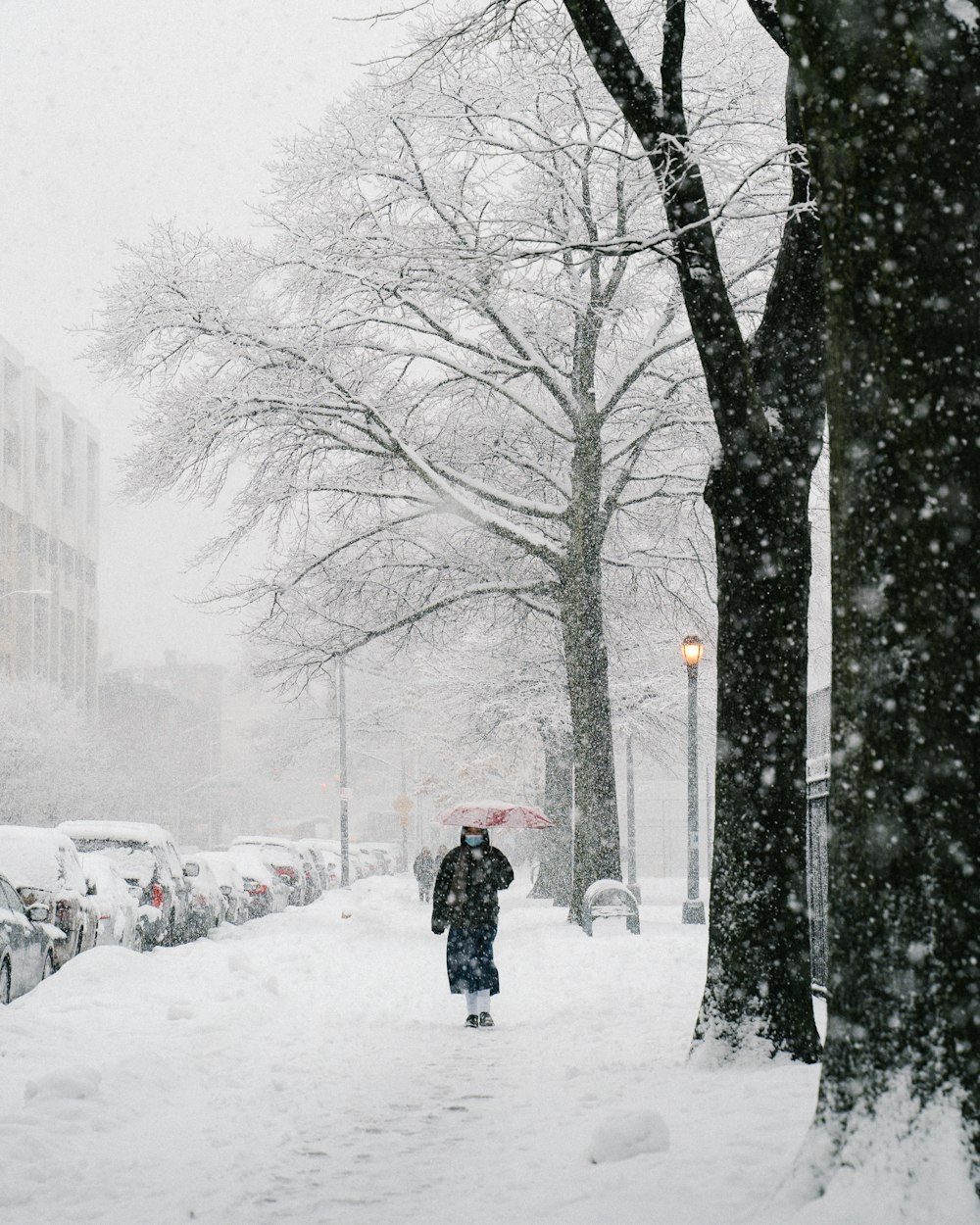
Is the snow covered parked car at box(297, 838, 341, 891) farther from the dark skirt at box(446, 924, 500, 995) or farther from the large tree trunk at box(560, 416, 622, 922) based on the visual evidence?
the dark skirt at box(446, 924, 500, 995)

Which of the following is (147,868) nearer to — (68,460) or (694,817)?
(694,817)

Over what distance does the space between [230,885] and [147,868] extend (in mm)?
6839

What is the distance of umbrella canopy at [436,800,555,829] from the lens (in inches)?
893

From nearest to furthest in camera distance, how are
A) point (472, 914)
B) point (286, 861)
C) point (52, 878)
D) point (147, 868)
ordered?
point (472, 914), point (52, 878), point (147, 868), point (286, 861)

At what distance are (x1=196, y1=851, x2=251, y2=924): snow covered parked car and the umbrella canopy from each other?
410cm

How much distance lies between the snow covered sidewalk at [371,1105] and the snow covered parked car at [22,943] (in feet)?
1.00

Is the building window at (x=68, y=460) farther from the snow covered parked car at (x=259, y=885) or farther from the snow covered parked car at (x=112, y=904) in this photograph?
the snow covered parked car at (x=112, y=904)

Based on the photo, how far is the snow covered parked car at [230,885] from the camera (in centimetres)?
2408

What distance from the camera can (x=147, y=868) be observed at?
18156 millimetres

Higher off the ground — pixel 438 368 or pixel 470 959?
pixel 438 368

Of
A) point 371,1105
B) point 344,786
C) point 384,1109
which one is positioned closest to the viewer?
point 384,1109

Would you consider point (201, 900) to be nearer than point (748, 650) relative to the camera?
No

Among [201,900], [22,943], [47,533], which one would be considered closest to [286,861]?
[201,900]

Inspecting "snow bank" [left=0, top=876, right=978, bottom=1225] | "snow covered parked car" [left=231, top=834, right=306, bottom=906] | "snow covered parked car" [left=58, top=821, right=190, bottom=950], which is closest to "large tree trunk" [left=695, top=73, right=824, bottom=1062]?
"snow bank" [left=0, top=876, right=978, bottom=1225]
